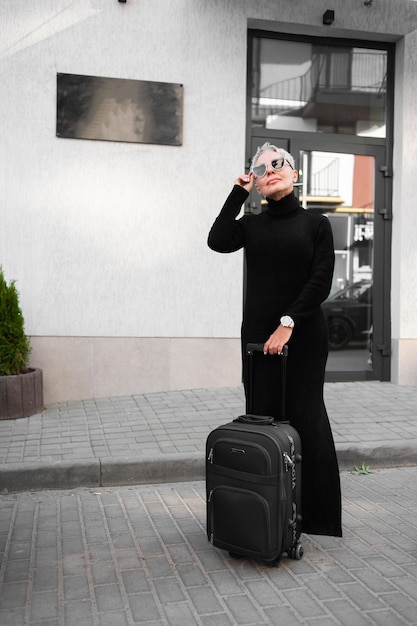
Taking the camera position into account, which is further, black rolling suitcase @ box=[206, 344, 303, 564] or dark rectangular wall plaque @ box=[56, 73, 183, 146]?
dark rectangular wall plaque @ box=[56, 73, 183, 146]

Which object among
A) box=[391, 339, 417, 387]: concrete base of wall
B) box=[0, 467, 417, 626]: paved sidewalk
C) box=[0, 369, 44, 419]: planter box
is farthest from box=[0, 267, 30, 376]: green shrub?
box=[391, 339, 417, 387]: concrete base of wall

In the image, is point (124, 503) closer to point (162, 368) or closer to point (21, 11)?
point (162, 368)

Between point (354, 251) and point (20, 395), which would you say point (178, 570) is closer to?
point (20, 395)

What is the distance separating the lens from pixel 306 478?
3566mm

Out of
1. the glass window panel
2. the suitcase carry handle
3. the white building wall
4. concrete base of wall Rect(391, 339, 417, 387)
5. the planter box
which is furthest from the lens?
concrete base of wall Rect(391, 339, 417, 387)

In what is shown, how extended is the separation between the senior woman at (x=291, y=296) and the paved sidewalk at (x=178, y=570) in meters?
0.39

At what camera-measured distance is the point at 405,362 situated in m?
8.07

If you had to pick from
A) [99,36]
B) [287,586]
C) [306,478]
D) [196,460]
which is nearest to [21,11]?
[99,36]

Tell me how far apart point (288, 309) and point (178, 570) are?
138cm

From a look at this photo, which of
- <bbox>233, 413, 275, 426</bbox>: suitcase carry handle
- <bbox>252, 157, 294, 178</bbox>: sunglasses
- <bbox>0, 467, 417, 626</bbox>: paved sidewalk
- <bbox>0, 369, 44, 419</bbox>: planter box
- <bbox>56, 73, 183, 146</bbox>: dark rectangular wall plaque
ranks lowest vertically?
<bbox>0, 467, 417, 626</bbox>: paved sidewalk

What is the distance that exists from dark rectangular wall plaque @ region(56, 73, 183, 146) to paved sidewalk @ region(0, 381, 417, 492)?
2.77m

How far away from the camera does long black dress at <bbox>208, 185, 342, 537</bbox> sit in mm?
3453

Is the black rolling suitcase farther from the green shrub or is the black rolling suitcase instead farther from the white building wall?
the white building wall

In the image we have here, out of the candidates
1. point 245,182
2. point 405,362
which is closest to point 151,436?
point 245,182
